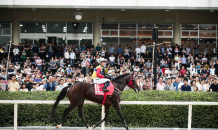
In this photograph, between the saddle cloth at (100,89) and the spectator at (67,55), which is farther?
the spectator at (67,55)

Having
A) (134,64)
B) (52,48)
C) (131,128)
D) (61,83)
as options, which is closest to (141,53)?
(134,64)

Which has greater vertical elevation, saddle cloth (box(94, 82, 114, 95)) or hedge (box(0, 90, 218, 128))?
saddle cloth (box(94, 82, 114, 95))

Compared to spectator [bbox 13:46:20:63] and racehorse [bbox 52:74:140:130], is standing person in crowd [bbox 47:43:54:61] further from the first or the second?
racehorse [bbox 52:74:140:130]

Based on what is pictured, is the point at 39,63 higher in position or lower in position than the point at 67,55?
lower

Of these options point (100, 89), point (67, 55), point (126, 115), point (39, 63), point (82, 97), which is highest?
point (67, 55)

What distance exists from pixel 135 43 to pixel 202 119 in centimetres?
1407

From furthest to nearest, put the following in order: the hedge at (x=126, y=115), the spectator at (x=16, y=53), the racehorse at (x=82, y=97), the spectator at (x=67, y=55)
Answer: the spectator at (x=67, y=55) < the spectator at (x=16, y=53) < the hedge at (x=126, y=115) < the racehorse at (x=82, y=97)

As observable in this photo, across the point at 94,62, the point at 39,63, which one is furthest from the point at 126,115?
the point at 39,63

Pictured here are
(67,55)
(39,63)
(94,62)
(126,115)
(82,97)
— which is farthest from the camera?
(67,55)

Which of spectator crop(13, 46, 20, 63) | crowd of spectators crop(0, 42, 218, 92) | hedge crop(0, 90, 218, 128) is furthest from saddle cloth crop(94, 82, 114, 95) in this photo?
spectator crop(13, 46, 20, 63)

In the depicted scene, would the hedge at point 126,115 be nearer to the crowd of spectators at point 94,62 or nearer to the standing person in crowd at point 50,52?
the crowd of spectators at point 94,62

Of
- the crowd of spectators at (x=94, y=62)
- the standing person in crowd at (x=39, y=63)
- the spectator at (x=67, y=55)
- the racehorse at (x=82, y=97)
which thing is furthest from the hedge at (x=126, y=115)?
the spectator at (x=67, y=55)

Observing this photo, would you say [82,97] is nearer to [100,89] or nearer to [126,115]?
[100,89]

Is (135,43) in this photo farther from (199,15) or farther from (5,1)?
(5,1)
